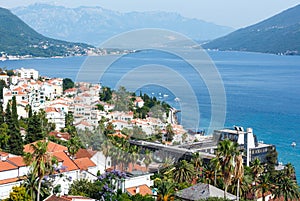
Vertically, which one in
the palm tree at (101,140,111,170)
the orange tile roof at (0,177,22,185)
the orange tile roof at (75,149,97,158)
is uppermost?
the orange tile roof at (0,177,22,185)

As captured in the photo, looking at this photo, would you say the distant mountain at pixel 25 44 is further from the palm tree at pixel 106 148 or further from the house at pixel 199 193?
the house at pixel 199 193

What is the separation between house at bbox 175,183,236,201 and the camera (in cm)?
1109

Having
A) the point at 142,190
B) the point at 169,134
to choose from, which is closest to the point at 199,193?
the point at 142,190

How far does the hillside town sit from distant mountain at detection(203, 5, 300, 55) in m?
111

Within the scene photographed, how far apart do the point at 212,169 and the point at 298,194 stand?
2.42m

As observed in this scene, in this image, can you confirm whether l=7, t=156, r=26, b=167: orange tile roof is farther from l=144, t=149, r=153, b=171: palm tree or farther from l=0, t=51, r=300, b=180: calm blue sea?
l=0, t=51, r=300, b=180: calm blue sea

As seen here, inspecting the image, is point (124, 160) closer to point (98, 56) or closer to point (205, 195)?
point (205, 195)

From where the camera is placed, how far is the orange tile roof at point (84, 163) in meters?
14.0

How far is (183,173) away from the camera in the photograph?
13.9 metres

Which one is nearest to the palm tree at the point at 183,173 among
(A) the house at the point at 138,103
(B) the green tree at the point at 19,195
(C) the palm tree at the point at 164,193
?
(C) the palm tree at the point at 164,193

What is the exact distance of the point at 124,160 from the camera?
16469mm

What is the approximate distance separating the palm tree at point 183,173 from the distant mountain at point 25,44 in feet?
309

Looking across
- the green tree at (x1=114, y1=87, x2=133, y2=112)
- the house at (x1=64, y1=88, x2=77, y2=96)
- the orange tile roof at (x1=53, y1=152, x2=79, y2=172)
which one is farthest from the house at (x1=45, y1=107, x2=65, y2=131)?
the orange tile roof at (x1=53, y1=152, x2=79, y2=172)

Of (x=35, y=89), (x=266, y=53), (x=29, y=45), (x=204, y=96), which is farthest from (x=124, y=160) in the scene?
(x=266, y=53)
